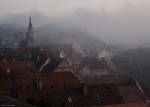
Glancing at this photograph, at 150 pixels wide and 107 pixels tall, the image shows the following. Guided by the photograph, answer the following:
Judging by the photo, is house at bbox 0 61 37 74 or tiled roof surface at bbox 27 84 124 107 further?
house at bbox 0 61 37 74

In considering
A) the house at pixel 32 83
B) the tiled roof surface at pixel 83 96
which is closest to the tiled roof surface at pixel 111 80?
the house at pixel 32 83

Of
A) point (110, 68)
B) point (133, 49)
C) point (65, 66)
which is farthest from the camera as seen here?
point (133, 49)

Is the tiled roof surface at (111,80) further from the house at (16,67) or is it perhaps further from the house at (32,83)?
the house at (32,83)

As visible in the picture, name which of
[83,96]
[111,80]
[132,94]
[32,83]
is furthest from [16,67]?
[83,96]

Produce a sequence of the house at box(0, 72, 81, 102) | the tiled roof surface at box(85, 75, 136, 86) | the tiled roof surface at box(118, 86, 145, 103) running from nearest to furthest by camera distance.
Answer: the house at box(0, 72, 81, 102) < the tiled roof surface at box(118, 86, 145, 103) < the tiled roof surface at box(85, 75, 136, 86)

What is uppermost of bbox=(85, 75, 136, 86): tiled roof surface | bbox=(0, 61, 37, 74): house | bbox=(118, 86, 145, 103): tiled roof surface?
bbox=(0, 61, 37, 74): house

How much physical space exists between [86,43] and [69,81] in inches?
5024

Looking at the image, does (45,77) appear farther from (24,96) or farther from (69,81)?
(24,96)

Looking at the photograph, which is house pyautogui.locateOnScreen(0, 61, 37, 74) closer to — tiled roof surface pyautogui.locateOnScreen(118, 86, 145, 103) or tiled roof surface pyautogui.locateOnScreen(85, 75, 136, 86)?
tiled roof surface pyautogui.locateOnScreen(85, 75, 136, 86)

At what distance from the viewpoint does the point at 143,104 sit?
50344 mm

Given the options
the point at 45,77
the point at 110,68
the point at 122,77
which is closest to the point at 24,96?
the point at 45,77

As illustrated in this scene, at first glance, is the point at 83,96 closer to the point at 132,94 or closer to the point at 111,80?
the point at 132,94

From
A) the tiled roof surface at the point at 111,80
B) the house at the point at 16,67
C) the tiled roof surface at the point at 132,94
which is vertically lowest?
the tiled roof surface at the point at 132,94

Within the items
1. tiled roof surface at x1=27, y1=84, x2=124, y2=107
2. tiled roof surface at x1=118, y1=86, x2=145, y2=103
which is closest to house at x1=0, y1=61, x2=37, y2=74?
tiled roof surface at x1=118, y1=86, x2=145, y2=103
